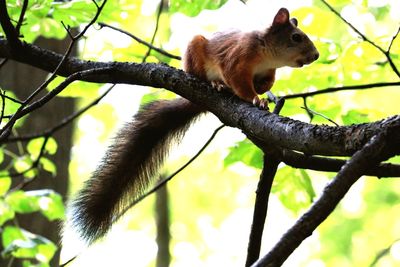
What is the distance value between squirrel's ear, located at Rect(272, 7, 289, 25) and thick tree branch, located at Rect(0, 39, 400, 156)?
42.1 inches

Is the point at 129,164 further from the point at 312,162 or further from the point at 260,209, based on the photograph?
the point at 312,162

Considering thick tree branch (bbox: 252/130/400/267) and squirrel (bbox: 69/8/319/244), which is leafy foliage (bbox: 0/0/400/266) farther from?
thick tree branch (bbox: 252/130/400/267)

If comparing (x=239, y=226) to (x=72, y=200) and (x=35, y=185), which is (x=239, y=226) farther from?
(x=72, y=200)

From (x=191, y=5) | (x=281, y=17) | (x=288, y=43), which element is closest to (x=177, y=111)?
(x=191, y=5)

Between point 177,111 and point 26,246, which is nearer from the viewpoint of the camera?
point 177,111

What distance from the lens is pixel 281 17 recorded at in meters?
2.87

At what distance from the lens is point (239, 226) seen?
9320 millimetres

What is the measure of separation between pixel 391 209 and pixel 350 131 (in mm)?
7301

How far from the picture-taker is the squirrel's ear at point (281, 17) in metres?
2.86

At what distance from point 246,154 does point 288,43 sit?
0.59 m

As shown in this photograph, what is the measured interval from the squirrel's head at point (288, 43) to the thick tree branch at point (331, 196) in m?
1.54

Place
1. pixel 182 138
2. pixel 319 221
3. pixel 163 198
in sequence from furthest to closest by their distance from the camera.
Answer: pixel 163 198
pixel 182 138
pixel 319 221

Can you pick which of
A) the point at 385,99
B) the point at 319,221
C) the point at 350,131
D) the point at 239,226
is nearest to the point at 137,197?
the point at 350,131

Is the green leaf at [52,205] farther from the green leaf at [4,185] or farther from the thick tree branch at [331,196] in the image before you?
the thick tree branch at [331,196]
